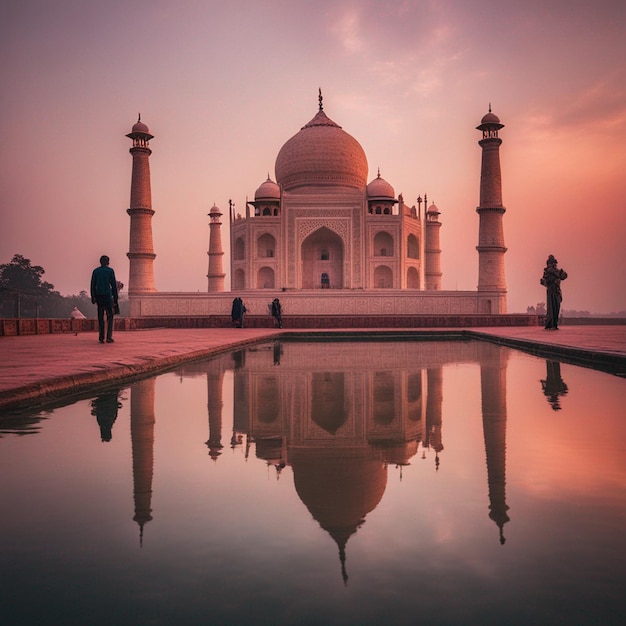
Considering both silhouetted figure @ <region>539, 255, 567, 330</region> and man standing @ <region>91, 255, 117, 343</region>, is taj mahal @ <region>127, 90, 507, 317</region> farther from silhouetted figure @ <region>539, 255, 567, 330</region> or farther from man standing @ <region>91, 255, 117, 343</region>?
man standing @ <region>91, 255, 117, 343</region>

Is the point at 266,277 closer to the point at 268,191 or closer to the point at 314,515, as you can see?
the point at 268,191

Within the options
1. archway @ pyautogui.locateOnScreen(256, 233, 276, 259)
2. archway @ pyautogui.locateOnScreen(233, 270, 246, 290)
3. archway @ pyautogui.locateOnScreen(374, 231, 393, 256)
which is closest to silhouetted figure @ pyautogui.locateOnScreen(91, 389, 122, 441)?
archway @ pyautogui.locateOnScreen(256, 233, 276, 259)

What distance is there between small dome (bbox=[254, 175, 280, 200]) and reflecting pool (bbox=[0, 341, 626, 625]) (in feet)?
80.0

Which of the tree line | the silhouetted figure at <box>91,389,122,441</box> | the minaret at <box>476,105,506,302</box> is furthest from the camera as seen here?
the tree line

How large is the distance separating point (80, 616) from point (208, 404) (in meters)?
2.48

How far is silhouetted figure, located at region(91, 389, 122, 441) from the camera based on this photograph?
2.68 m

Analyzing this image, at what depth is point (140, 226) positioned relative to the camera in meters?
21.2

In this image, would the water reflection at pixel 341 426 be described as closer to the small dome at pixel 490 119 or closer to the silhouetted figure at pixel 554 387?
the silhouetted figure at pixel 554 387

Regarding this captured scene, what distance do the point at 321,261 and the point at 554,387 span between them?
2207cm

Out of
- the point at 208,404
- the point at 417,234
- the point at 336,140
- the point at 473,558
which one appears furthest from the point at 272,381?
the point at 336,140

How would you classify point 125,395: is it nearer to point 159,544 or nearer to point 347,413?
point 347,413

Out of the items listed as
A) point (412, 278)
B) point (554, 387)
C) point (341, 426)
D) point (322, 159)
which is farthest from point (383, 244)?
point (341, 426)

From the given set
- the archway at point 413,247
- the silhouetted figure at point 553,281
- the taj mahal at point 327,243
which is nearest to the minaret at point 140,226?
the taj mahal at point 327,243

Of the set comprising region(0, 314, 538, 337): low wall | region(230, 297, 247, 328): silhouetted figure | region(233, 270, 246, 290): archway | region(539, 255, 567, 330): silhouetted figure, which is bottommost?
region(0, 314, 538, 337): low wall
